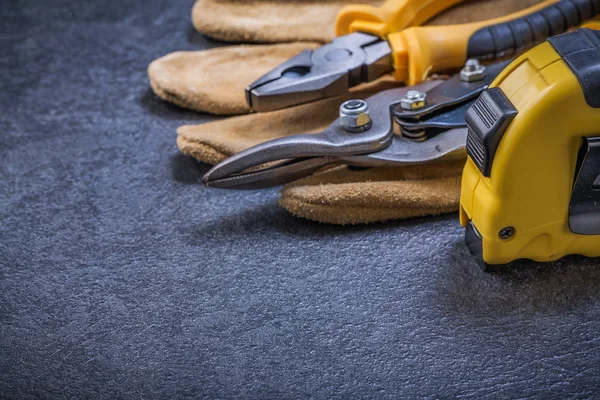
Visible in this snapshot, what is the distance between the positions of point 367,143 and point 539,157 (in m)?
0.22

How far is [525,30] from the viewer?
109cm

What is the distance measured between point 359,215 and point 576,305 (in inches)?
10.2

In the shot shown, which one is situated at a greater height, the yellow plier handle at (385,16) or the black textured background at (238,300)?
the yellow plier handle at (385,16)

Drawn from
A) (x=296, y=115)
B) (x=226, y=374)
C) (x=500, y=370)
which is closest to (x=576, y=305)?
(x=500, y=370)

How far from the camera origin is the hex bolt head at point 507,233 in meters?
0.82

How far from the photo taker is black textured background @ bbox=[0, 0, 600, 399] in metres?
0.76

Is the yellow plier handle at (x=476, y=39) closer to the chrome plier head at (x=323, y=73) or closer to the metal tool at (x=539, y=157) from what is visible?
the chrome plier head at (x=323, y=73)

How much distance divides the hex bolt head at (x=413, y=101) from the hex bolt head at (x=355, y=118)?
0.18 feet

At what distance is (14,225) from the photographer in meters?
1.00

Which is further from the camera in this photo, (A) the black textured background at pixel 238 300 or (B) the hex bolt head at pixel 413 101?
(B) the hex bolt head at pixel 413 101

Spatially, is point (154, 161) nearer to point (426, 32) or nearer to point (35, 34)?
point (426, 32)

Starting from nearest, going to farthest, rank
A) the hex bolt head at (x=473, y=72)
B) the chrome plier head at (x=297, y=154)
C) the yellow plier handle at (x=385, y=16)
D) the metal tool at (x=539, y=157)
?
the metal tool at (x=539, y=157)
the chrome plier head at (x=297, y=154)
the hex bolt head at (x=473, y=72)
the yellow plier handle at (x=385, y=16)

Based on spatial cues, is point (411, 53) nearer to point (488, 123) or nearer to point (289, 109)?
point (289, 109)

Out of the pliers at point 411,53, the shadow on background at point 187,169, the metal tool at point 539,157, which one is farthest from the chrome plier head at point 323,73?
the metal tool at point 539,157
